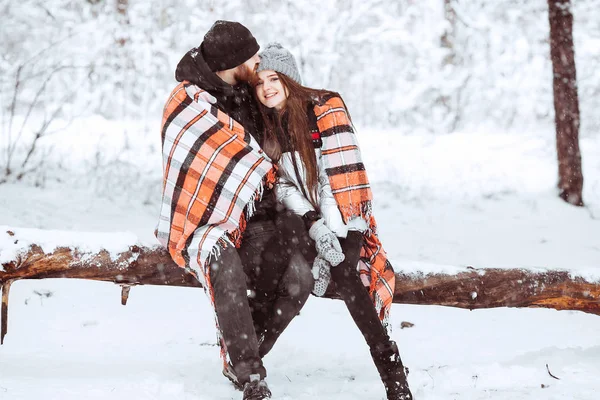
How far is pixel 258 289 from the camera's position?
355 centimetres

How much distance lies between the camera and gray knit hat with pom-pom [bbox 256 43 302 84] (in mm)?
3666

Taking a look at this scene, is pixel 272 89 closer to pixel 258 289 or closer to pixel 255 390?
pixel 258 289

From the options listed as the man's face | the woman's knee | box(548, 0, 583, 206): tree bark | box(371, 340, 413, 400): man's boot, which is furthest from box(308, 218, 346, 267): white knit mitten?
box(548, 0, 583, 206): tree bark

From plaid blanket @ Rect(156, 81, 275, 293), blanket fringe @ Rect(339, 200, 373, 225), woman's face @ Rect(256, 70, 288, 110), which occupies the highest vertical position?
woman's face @ Rect(256, 70, 288, 110)

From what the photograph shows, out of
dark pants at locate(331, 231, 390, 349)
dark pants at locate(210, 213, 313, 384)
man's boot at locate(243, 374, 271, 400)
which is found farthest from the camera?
dark pants at locate(331, 231, 390, 349)

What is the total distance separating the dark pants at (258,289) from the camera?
3.06 m

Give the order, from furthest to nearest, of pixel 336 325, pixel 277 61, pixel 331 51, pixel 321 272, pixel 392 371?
pixel 331 51
pixel 336 325
pixel 277 61
pixel 321 272
pixel 392 371

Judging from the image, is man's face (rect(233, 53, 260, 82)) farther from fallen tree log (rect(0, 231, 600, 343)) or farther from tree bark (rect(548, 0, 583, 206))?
tree bark (rect(548, 0, 583, 206))

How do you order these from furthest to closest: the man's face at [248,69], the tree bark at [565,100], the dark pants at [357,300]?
the tree bark at [565,100], the man's face at [248,69], the dark pants at [357,300]

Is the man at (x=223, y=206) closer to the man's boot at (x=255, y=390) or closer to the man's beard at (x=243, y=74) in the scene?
the man's beard at (x=243, y=74)

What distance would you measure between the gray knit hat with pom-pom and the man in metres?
0.16

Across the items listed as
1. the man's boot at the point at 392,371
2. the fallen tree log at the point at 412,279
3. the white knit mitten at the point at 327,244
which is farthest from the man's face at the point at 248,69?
the man's boot at the point at 392,371

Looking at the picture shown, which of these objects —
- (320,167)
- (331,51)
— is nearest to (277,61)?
(320,167)

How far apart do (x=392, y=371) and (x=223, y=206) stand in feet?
4.11
